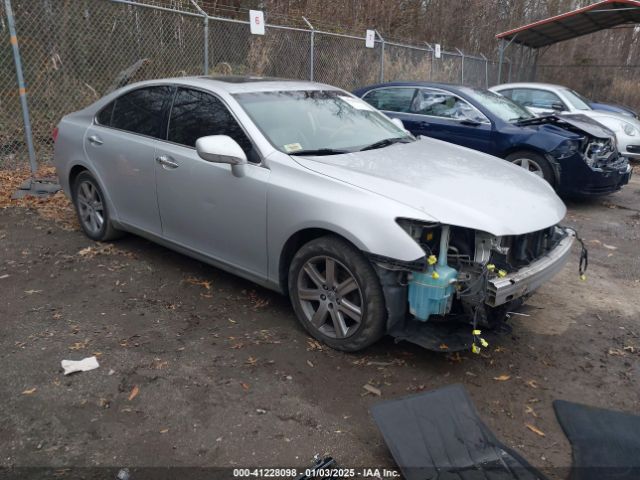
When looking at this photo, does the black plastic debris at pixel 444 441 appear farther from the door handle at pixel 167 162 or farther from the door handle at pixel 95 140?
the door handle at pixel 95 140

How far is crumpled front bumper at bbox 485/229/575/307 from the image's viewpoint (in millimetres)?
2996

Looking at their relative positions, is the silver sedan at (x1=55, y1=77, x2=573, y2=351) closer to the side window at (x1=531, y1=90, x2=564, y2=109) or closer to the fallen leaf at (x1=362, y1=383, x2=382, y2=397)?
the fallen leaf at (x1=362, y1=383, x2=382, y2=397)

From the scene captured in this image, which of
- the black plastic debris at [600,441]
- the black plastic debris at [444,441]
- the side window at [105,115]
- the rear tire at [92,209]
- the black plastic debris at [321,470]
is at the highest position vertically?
the side window at [105,115]

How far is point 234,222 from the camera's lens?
3828 millimetres

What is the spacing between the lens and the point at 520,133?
7.29m

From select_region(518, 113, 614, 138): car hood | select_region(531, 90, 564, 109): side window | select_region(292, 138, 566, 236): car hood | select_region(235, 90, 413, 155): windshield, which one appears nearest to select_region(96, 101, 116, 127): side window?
select_region(235, 90, 413, 155): windshield

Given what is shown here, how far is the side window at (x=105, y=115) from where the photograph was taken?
4918 mm

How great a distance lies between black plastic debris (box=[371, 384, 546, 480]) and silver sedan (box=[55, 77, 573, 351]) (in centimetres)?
49

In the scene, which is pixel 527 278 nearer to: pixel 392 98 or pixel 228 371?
pixel 228 371

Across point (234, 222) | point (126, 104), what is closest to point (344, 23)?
point (126, 104)

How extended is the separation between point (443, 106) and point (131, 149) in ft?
16.1

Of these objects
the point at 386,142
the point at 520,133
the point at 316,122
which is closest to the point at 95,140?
the point at 316,122

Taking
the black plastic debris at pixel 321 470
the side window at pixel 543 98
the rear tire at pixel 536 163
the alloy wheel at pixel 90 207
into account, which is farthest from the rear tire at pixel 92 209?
the side window at pixel 543 98

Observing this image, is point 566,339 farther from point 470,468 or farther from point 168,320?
point 168,320
